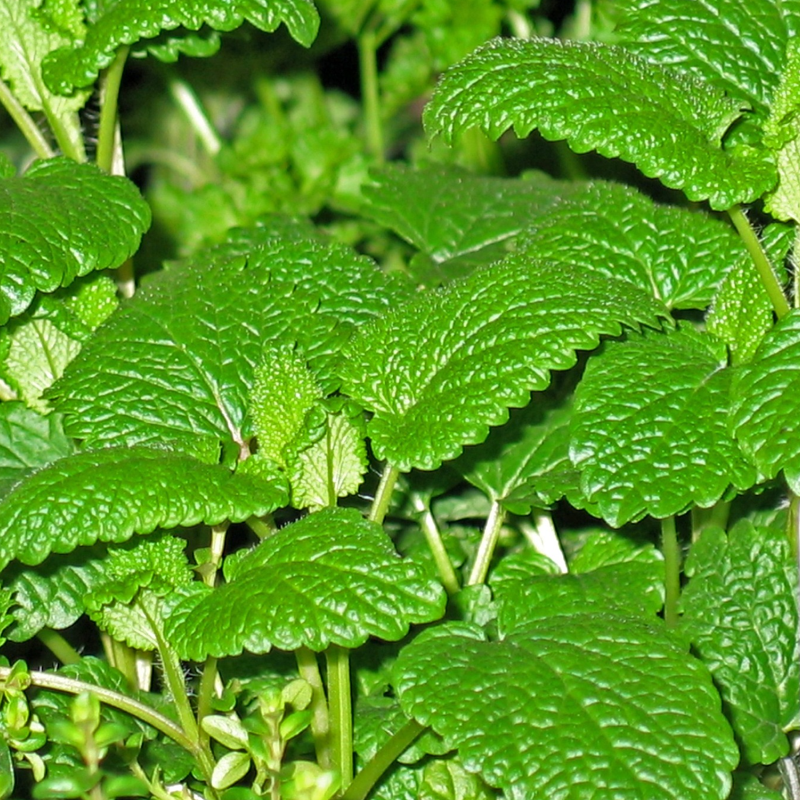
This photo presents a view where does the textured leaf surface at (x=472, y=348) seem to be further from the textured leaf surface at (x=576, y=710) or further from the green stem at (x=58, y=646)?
the green stem at (x=58, y=646)

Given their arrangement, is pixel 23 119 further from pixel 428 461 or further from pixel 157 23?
pixel 428 461

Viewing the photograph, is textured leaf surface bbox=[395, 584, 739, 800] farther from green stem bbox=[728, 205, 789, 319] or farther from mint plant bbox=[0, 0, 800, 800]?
green stem bbox=[728, 205, 789, 319]

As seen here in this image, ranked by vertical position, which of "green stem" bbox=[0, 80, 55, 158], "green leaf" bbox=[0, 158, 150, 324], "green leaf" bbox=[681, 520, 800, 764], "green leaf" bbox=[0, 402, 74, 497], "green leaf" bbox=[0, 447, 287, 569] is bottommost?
"green leaf" bbox=[681, 520, 800, 764]

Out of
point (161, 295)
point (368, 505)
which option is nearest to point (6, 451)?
point (161, 295)

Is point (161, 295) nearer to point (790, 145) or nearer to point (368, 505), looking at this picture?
point (368, 505)

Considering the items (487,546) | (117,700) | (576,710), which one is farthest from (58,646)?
(576,710)

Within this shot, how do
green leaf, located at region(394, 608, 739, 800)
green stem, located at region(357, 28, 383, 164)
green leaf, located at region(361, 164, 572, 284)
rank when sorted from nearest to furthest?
green leaf, located at region(394, 608, 739, 800) → green leaf, located at region(361, 164, 572, 284) → green stem, located at region(357, 28, 383, 164)

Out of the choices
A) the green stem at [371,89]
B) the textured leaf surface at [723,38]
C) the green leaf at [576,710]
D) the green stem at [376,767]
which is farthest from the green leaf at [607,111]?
the green stem at [371,89]

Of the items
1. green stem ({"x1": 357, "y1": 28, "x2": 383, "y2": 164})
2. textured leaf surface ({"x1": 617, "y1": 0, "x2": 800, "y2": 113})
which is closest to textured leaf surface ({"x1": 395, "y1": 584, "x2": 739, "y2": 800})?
textured leaf surface ({"x1": 617, "y1": 0, "x2": 800, "y2": 113})
